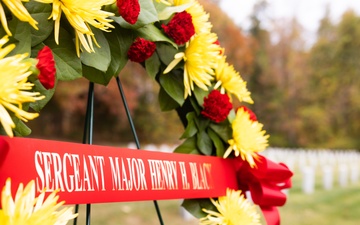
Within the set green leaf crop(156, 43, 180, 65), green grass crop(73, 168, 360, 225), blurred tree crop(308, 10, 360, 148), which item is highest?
blurred tree crop(308, 10, 360, 148)

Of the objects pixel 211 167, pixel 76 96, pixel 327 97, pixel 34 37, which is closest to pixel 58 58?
pixel 34 37

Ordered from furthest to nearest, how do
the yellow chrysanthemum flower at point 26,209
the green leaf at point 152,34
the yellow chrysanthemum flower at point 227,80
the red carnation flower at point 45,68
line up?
the yellow chrysanthemum flower at point 227,80, the green leaf at point 152,34, the red carnation flower at point 45,68, the yellow chrysanthemum flower at point 26,209

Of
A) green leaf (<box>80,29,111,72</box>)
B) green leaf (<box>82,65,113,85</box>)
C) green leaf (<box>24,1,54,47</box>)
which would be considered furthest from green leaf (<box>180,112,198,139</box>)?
green leaf (<box>24,1,54,47</box>)

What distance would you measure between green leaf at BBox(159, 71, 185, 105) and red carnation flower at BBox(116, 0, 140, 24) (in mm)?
450

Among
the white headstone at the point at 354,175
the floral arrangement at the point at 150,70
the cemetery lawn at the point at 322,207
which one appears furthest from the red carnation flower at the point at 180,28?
the white headstone at the point at 354,175

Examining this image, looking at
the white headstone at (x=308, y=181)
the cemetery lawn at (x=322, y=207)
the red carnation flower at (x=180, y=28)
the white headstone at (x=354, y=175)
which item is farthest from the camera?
the white headstone at (x=354, y=175)

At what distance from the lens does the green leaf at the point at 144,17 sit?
1710mm

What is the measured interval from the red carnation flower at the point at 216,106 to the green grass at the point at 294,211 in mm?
4815

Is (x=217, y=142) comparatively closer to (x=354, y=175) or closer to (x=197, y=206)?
(x=197, y=206)

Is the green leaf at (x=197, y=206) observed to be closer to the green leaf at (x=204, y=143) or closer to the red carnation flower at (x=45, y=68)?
the green leaf at (x=204, y=143)

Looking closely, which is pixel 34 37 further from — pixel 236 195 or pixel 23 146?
pixel 236 195

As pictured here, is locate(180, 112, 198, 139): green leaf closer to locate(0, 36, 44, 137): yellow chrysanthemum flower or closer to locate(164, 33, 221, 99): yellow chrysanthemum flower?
locate(164, 33, 221, 99): yellow chrysanthemum flower

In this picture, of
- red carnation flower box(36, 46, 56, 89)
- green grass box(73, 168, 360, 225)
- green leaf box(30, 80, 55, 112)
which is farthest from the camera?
green grass box(73, 168, 360, 225)

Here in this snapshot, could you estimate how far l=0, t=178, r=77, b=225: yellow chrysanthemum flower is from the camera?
1144 millimetres
